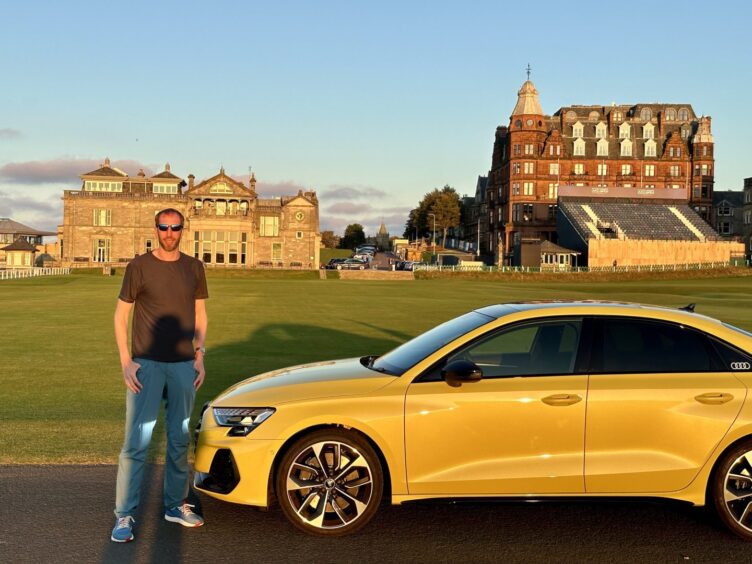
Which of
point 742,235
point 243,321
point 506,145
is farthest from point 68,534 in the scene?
point 742,235

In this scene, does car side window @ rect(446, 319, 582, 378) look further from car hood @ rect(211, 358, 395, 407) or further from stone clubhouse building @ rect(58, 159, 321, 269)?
stone clubhouse building @ rect(58, 159, 321, 269)

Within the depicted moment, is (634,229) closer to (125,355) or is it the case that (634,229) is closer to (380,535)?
(380,535)

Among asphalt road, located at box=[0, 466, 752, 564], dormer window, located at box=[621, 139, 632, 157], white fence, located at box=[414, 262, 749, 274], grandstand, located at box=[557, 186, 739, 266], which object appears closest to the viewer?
asphalt road, located at box=[0, 466, 752, 564]

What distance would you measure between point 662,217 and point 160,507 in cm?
9668

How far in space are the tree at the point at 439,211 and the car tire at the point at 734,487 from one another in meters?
131

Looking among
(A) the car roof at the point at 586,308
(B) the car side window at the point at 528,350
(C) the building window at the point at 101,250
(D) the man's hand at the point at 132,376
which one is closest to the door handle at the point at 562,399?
(B) the car side window at the point at 528,350

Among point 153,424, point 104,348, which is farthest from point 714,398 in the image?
point 104,348

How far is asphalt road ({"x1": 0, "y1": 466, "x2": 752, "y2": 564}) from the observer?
5031mm

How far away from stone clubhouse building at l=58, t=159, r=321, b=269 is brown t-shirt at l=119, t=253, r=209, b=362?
95.5 metres

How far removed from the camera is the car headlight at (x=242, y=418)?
554cm

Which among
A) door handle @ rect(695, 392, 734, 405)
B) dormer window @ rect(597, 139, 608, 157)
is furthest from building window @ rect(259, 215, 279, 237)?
door handle @ rect(695, 392, 734, 405)

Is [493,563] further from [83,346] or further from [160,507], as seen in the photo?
[83,346]

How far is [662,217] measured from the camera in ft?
309

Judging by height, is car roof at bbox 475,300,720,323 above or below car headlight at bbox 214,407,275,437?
above
